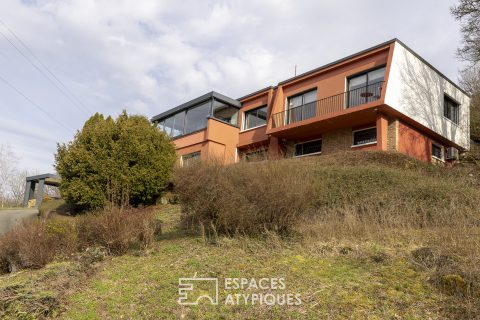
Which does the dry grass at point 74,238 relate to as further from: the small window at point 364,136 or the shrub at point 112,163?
the small window at point 364,136

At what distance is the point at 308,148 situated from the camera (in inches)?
861

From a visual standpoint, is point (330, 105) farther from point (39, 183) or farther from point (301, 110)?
point (39, 183)

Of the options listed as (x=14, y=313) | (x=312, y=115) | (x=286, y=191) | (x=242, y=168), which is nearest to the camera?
(x=14, y=313)

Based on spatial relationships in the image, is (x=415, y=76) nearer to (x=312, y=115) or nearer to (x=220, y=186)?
(x=312, y=115)

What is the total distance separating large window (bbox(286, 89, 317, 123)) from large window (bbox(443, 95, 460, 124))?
7.60 meters

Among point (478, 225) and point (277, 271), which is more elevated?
point (478, 225)

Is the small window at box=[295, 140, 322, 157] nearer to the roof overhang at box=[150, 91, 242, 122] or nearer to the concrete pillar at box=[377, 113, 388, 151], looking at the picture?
the concrete pillar at box=[377, 113, 388, 151]

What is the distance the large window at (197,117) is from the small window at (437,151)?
13.2 metres

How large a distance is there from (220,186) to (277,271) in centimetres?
313

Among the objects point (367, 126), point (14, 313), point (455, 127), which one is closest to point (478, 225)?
point (14, 313)

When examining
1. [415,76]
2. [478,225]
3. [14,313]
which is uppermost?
[415,76]

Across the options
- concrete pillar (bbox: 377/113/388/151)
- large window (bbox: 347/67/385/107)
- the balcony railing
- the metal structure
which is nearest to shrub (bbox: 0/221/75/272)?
concrete pillar (bbox: 377/113/388/151)

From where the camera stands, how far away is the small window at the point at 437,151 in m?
21.2

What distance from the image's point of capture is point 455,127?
883 inches
